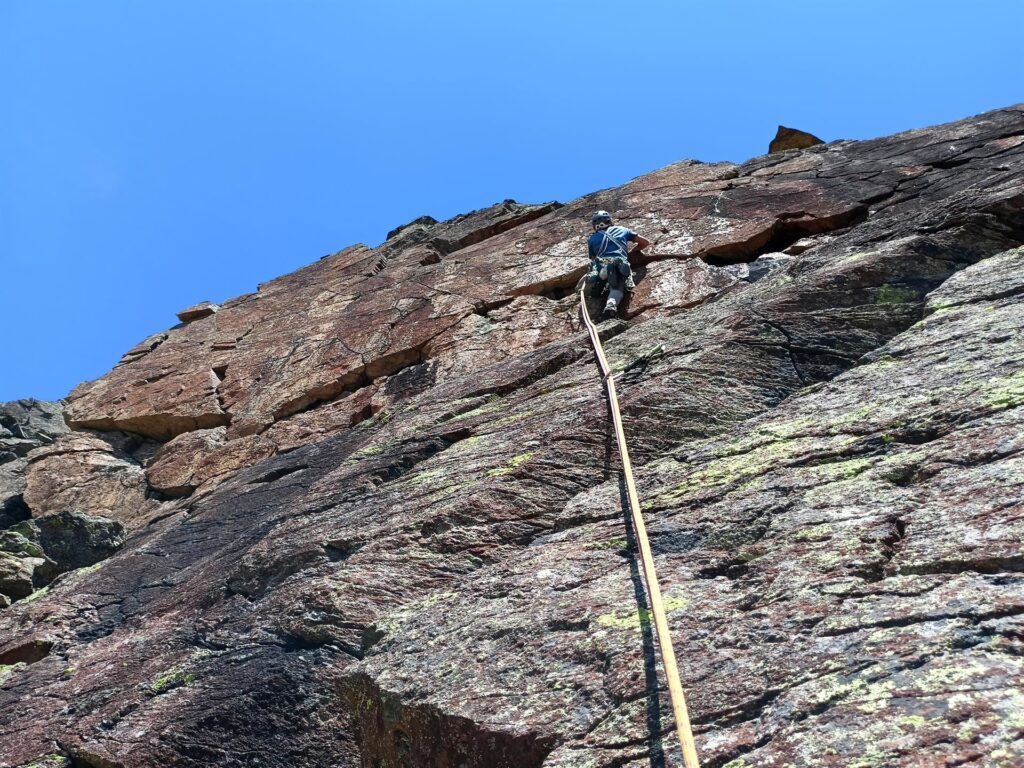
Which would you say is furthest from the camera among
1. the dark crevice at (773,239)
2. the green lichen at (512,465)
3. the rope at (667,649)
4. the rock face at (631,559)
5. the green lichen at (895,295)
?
the dark crevice at (773,239)

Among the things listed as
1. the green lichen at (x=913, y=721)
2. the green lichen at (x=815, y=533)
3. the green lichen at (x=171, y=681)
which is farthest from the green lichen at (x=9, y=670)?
the green lichen at (x=913, y=721)

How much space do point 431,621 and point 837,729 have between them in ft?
11.2

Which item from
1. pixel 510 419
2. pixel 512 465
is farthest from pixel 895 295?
pixel 512 465

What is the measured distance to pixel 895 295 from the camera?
9.87 m

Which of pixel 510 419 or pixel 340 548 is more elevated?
pixel 510 419

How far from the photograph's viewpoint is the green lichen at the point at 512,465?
8.77 metres

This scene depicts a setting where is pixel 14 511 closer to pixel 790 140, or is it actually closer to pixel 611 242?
pixel 611 242

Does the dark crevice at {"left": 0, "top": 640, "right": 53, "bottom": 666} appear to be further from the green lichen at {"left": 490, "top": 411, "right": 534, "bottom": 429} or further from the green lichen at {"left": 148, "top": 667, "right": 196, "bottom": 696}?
the green lichen at {"left": 490, "top": 411, "right": 534, "bottom": 429}

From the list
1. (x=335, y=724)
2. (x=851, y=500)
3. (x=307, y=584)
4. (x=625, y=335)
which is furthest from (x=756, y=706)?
(x=625, y=335)

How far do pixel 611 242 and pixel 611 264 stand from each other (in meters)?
0.70

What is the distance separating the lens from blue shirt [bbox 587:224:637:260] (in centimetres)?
1667

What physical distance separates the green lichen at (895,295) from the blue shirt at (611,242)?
6.95 meters

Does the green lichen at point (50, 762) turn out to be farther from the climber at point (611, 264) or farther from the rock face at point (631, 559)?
the climber at point (611, 264)

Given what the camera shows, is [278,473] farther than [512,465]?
Yes
